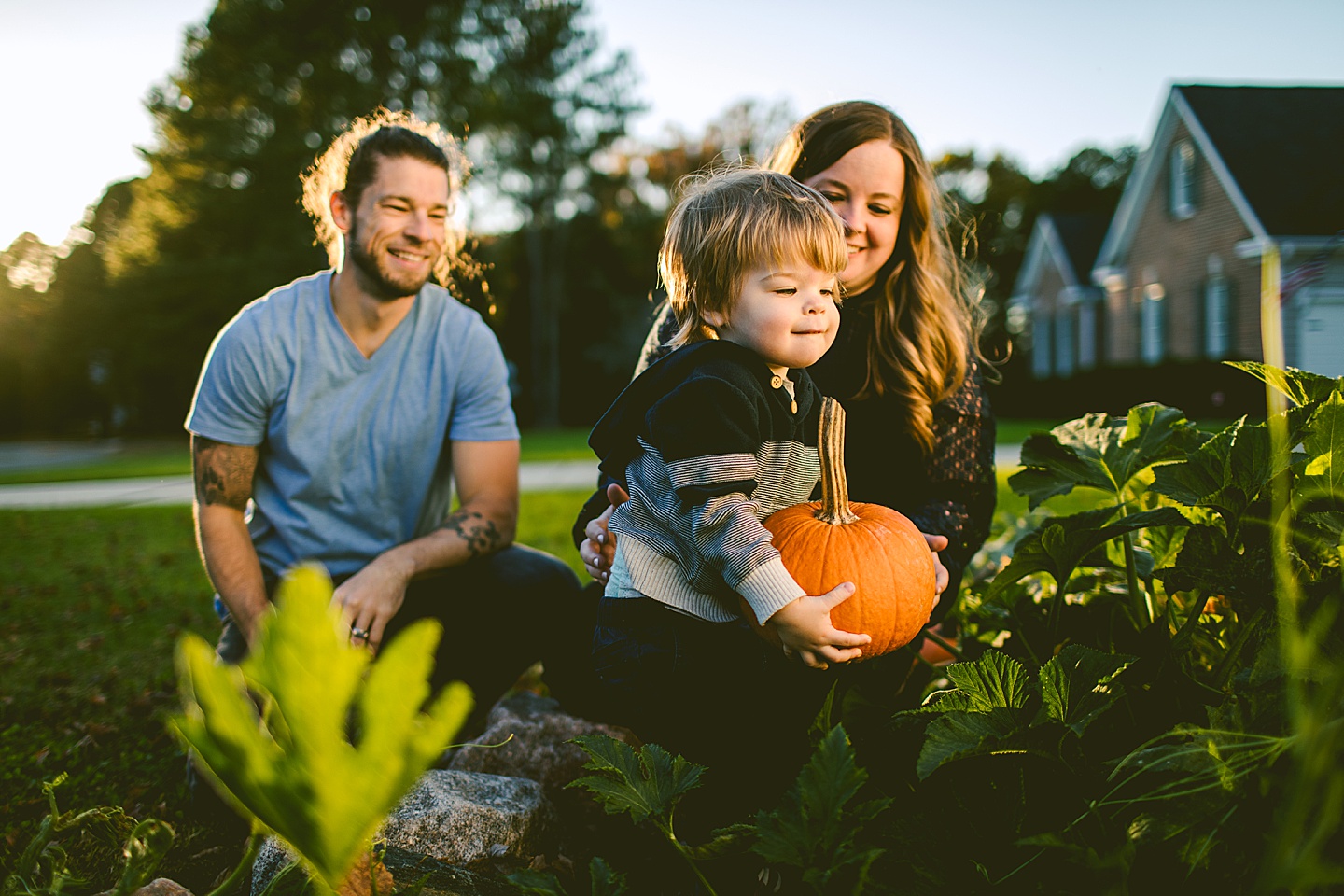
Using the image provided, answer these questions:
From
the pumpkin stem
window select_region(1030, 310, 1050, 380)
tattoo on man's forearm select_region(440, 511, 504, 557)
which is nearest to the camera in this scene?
the pumpkin stem

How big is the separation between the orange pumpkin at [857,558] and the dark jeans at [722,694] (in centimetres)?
17

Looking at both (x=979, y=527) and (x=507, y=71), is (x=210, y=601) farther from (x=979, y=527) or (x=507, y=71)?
(x=507, y=71)

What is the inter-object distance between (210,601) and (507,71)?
1146 inches

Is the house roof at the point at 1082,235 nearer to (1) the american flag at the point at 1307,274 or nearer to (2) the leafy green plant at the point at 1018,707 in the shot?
(2) the leafy green plant at the point at 1018,707

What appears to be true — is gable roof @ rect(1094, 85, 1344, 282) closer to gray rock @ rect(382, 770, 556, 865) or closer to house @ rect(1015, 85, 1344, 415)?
house @ rect(1015, 85, 1344, 415)

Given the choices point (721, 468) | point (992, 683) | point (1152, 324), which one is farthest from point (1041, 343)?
point (992, 683)

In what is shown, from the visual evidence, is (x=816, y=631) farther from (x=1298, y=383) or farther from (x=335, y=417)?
(x=335, y=417)

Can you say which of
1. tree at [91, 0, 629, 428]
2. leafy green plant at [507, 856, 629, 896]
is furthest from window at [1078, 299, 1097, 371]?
leafy green plant at [507, 856, 629, 896]

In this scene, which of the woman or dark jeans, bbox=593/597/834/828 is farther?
the woman

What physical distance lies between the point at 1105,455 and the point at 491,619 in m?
1.89

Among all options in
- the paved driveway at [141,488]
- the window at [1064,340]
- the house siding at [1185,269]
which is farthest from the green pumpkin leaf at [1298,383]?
the window at [1064,340]

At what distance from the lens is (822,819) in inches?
45.3

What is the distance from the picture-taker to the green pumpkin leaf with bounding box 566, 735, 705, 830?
132 cm

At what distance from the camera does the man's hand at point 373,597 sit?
2400mm
